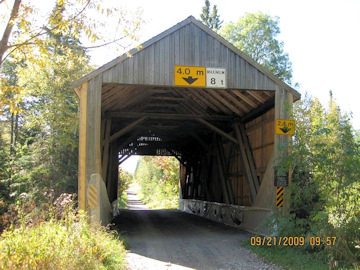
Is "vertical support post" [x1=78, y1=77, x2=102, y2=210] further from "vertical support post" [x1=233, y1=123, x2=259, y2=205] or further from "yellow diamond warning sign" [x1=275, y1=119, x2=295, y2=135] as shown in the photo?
"vertical support post" [x1=233, y1=123, x2=259, y2=205]

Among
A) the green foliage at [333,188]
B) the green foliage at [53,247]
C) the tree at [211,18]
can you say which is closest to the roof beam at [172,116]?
the green foliage at [333,188]

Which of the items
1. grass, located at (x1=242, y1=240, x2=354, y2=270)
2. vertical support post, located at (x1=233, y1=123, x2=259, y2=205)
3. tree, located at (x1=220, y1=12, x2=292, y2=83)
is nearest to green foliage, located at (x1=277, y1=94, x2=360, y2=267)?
grass, located at (x1=242, y1=240, x2=354, y2=270)

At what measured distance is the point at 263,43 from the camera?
98.1ft

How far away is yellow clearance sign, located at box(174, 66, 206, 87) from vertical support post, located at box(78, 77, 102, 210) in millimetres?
1939

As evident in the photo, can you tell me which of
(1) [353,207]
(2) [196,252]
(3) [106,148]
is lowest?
(2) [196,252]

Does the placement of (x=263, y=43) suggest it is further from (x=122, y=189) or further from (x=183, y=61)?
(x=183, y=61)

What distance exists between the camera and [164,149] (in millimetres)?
26859

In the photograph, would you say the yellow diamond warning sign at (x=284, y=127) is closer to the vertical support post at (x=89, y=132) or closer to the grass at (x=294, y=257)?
the grass at (x=294, y=257)

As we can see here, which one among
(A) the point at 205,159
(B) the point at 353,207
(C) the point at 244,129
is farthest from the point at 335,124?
(A) the point at 205,159

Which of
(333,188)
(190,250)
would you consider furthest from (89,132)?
(333,188)

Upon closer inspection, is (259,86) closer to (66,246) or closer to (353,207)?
(353,207)

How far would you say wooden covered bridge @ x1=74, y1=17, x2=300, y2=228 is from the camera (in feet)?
32.5

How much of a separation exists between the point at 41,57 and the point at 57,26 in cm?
71

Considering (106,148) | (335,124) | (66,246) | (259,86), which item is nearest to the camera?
(66,246)
